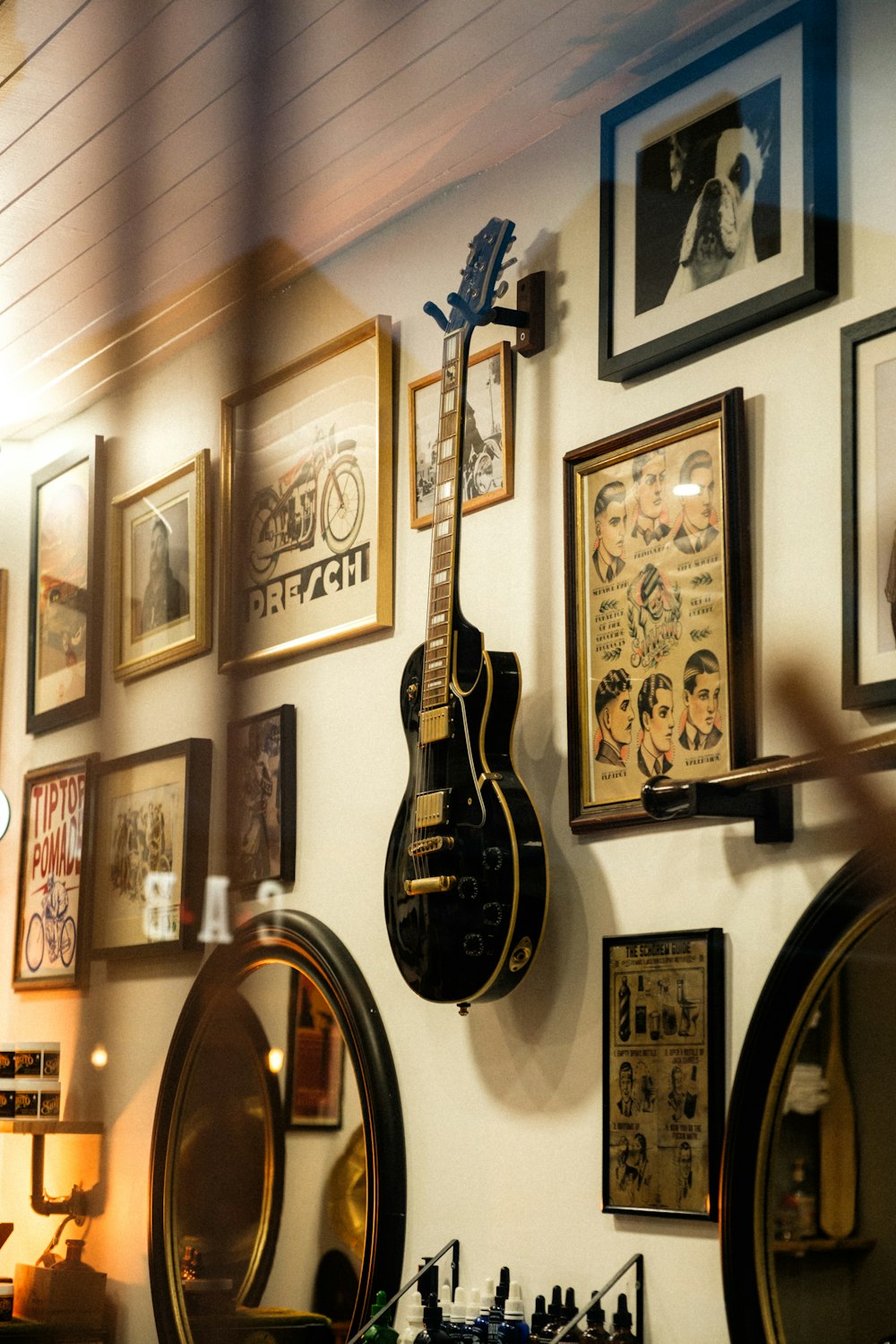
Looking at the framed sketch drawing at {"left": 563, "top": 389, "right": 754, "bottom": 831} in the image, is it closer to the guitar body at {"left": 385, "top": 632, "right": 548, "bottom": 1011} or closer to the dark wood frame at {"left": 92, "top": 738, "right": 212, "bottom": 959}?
the guitar body at {"left": 385, "top": 632, "right": 548, "bottom": 1011}

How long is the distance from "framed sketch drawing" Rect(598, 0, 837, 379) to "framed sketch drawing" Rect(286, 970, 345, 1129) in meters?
0.98

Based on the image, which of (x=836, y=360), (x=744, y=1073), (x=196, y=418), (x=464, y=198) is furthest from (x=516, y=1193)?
(x=464, y=198)

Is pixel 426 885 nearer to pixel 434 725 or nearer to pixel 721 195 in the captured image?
pixel 434 725

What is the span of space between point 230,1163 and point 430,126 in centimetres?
149

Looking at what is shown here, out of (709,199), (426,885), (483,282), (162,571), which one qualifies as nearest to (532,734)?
(426,885)

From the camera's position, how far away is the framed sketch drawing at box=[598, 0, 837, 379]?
1586 millimetres

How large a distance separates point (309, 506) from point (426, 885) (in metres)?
0.78

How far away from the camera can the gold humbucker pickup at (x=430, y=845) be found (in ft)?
5.82

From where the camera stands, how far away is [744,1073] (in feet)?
4.92

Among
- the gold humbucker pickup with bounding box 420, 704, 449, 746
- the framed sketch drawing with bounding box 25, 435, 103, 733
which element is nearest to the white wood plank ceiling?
the framed sketch drawing with bounding box 25, 435, 103, 733

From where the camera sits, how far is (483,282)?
6.37 feet

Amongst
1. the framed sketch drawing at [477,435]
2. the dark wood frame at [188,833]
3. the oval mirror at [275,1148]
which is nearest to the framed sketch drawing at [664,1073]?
the oval mirror at [275,1148]

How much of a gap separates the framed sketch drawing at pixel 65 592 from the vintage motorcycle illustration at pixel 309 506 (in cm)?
46

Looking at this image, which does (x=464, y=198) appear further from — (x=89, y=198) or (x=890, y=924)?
(x=890, y=924)
